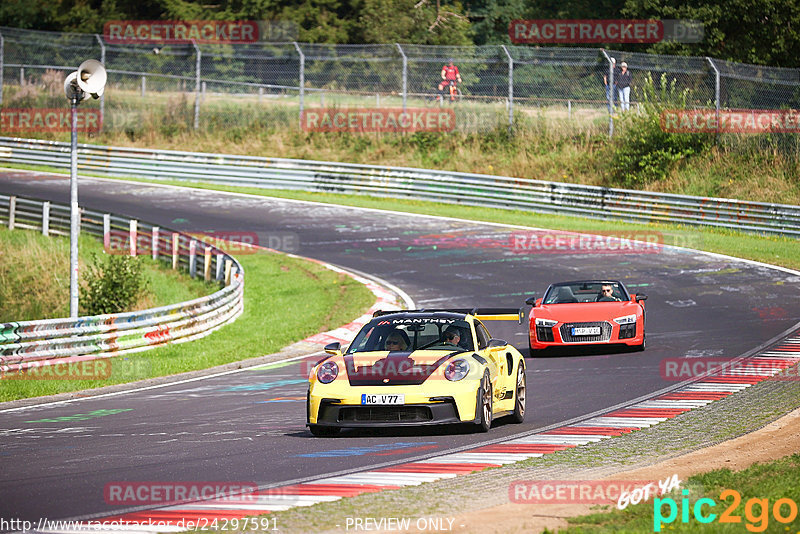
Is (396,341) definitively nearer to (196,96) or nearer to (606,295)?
(606,295)

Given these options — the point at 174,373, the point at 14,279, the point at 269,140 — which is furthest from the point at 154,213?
the point at 174,373

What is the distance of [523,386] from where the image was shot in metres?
12.4

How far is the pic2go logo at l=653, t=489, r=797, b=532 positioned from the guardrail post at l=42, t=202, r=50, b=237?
29.0 metres

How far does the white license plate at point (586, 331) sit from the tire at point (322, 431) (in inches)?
289

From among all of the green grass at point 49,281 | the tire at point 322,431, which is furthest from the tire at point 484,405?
the green grass at point 49,281

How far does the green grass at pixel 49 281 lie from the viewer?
27672 millimetres

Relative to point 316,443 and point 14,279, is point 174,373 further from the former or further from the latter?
point 14,279

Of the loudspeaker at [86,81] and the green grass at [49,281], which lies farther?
the green grass at [49,281]

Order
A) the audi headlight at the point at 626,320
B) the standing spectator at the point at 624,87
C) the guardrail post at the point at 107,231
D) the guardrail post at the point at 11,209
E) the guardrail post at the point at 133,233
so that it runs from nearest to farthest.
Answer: the audi headlight at the point at 626,320
the guardrail post at the point at 133,233
the guardrail post at the point at 107,231
the guardrail post at the point at 11,209
the standing spectator at the point at 624,87

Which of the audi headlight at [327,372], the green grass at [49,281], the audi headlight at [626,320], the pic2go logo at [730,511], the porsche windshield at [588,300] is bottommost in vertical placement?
the green grass at [49,281]

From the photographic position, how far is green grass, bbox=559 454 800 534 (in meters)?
6.84

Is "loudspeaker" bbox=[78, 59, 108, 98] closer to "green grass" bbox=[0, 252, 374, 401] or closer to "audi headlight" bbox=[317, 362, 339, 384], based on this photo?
"green grass" bbox=[0, 252, 374, 401]

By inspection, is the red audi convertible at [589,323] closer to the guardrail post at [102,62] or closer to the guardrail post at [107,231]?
the guardrail post at [107,231]

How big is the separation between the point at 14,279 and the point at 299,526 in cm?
2461
